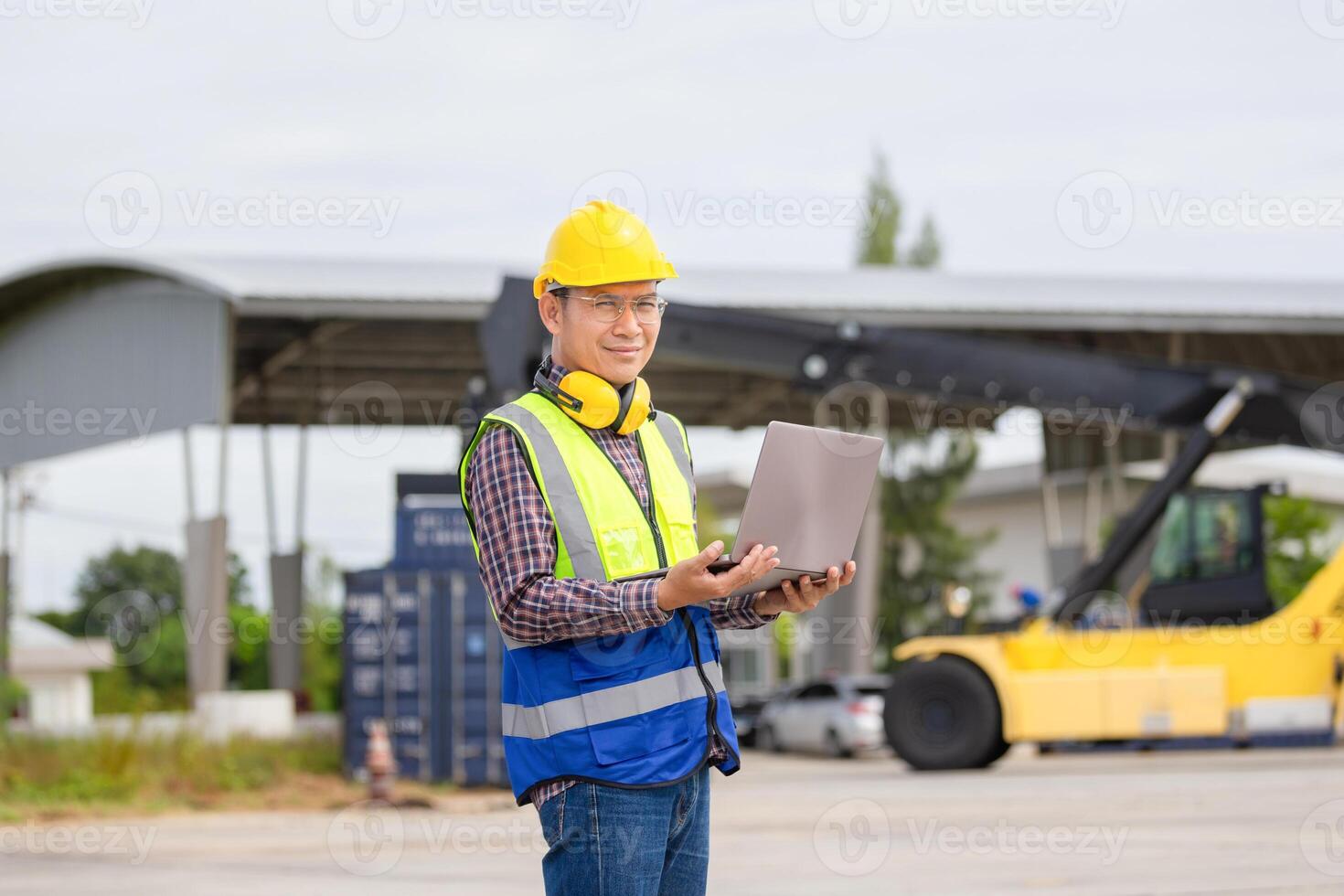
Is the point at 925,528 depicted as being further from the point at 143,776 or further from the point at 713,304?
the point at 143,776

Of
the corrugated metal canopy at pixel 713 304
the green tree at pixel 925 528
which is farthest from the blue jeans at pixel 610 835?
the green tree at pixel 925 528

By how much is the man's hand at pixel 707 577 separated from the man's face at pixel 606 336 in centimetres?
55

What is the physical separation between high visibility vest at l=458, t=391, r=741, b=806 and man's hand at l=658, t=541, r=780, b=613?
0.24 metres

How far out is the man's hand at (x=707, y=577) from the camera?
2967mm

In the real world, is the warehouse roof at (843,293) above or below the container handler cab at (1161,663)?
above

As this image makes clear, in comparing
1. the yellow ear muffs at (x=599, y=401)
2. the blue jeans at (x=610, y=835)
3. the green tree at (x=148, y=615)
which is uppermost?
the yellow ear muffs at (x=599, y=401)

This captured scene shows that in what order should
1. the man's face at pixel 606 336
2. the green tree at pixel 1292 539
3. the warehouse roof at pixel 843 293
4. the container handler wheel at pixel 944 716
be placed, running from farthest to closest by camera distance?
the green tree at pixel 1292 539
the warehouse roof at pixel 843 293
the container handler wheel at pixel 944 716
the man's face at pixel 606 336

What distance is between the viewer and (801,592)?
10.8 feet

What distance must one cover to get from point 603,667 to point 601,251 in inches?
31.9

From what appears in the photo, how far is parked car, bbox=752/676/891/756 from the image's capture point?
2588 centimetres

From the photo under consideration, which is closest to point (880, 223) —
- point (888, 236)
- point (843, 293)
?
point (888, 236)

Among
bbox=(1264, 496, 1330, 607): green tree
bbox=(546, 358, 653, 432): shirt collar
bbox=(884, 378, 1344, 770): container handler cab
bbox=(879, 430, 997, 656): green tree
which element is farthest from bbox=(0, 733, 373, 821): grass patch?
bbox=(879, 430, 997, 656): green tree

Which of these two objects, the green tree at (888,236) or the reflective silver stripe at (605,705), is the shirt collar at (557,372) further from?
the green tree at (888,236)

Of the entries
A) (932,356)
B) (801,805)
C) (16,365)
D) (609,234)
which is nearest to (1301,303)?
(932,356)
